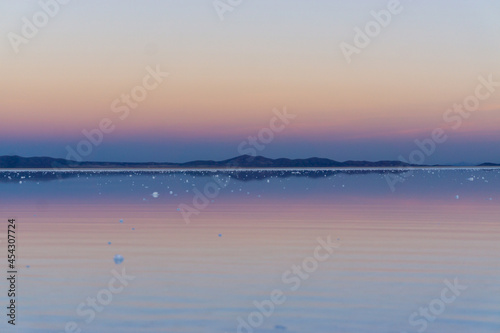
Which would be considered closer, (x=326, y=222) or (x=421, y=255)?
(x=421, y=255)

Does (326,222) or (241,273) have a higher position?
(326,222)

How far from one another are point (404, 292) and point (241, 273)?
2663mm

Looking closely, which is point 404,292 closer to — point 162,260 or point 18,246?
point 162,260

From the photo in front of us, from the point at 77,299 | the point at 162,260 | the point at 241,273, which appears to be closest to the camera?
the point at 77,299

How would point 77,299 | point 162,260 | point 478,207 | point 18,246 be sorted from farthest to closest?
point 478,207 < point 18,246 < point 162,260 < point 77,299

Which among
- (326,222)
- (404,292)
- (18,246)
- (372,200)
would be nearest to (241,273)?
(404,292)

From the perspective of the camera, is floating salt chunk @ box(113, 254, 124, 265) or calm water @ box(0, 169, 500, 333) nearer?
calm water @ box(0, 169, 500, 333)

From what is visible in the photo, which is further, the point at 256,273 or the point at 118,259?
the point at 118,259

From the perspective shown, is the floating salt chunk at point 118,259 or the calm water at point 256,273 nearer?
the calm water at point 256,273

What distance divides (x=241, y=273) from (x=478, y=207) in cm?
1574

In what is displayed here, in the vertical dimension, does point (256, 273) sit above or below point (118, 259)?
below

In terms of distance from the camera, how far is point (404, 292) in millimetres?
10000

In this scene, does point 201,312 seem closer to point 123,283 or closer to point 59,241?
point 123,283

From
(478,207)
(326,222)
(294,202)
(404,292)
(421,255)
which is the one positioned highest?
(294,202)
